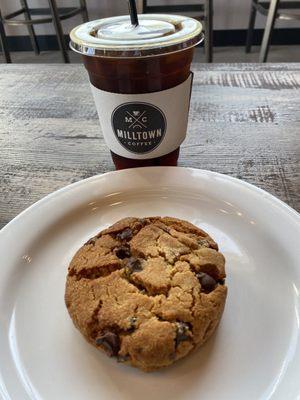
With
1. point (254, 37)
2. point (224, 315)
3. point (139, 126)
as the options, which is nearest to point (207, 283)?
point (224, 315)

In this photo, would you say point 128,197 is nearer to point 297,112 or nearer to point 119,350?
point 119,350

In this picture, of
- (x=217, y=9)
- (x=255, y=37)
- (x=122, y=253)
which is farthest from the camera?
(x=255, y=37)

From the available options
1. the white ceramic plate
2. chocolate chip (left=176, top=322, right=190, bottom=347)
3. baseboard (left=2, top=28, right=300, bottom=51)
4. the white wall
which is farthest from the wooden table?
baseboard (left=2, top=28, right=300, bottom=51)

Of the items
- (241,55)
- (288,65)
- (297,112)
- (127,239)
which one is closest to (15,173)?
(127,239)

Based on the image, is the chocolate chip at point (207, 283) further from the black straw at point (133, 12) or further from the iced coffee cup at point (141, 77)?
the black straw at point (133, 12)

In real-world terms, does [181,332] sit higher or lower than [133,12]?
lower

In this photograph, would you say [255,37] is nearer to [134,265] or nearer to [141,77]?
[141,77]

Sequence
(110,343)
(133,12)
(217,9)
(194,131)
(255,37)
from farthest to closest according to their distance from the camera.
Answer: (255,37) < (217,9) < (194,131) < (133,12) < (110,343)
